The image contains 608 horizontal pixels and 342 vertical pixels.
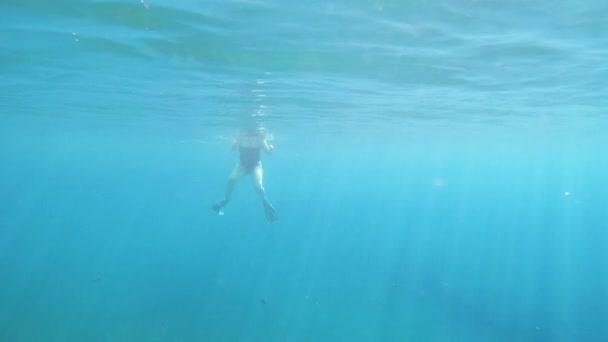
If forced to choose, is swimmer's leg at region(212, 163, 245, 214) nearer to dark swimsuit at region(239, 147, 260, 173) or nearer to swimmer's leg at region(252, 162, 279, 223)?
dark swimsuit at region(239, 147, 260, 173)

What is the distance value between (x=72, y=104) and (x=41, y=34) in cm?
1596

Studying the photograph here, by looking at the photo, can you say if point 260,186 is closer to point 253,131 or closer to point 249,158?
point 249,158

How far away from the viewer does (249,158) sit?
A: 2133 cm

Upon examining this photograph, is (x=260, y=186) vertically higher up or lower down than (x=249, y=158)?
lower down

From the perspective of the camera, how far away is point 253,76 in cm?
1591

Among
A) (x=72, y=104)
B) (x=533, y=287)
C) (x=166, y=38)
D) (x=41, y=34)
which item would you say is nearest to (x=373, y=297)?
(x=533, y=287)

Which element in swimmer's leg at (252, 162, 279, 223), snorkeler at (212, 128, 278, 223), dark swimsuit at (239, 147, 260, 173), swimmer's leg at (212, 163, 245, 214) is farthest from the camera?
dark swimsuit at (239, 147, 260, 173)

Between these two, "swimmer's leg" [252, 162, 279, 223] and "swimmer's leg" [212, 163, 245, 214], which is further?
"swimmer's leg" [252, 162, 279, 223]

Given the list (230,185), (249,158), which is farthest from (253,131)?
(230,185)

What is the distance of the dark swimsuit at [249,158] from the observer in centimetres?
2111

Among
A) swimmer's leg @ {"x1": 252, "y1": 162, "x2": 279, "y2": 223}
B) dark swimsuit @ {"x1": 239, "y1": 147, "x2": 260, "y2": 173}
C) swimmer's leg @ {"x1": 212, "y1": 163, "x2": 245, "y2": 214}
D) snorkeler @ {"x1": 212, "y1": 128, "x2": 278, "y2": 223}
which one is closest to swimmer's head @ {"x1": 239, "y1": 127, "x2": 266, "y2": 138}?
snorkeler @ {"x1": 212, "y1": 128, "x2": 278, "y2": 223}

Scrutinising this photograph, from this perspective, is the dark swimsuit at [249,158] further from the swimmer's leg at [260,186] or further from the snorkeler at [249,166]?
the swimmer's leg at [260,186]

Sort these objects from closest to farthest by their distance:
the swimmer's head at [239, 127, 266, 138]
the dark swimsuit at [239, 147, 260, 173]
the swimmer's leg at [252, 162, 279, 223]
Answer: the swimmer's leg at [252, 162, 279, 223] → the dark swimsuit at [239, 147, 260, 173] → the swimmer's head at [239, 127, 266, 138]

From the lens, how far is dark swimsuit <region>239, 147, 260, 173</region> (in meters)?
21.1
